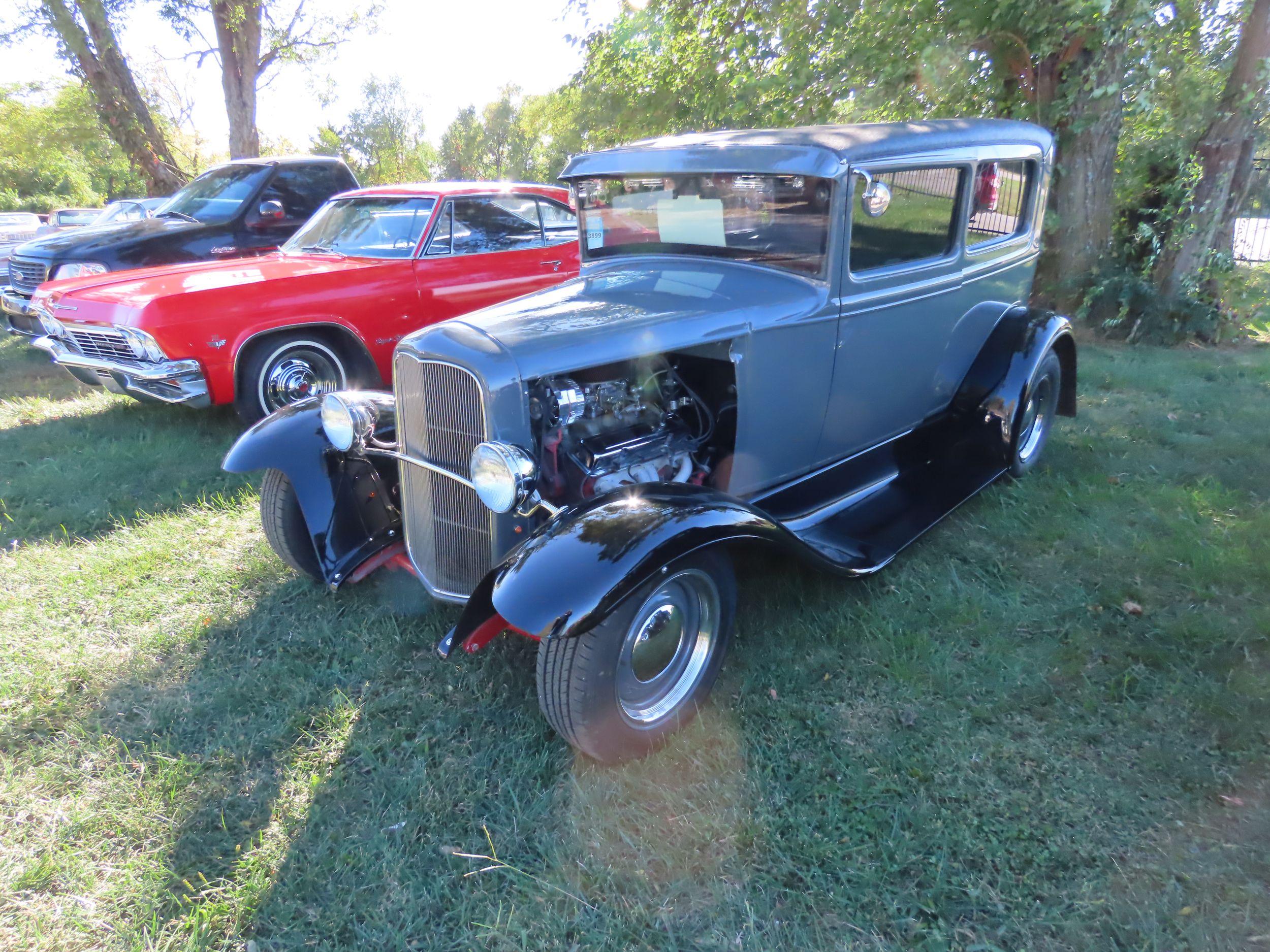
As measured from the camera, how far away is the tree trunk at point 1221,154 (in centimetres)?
734

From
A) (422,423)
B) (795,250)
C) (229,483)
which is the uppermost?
(795,250)

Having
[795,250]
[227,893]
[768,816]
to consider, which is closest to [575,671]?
[768,816]

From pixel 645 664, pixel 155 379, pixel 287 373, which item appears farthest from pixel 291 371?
pixel 645 664

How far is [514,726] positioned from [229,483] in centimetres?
304

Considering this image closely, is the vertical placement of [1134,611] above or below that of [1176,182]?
below

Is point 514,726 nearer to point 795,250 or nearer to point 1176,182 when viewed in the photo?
point 795,250

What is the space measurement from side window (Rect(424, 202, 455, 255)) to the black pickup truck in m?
2.49

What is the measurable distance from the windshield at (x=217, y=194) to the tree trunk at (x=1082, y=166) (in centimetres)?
820

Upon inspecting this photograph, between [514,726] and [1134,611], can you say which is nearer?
[514,726]

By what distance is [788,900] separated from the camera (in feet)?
6.75

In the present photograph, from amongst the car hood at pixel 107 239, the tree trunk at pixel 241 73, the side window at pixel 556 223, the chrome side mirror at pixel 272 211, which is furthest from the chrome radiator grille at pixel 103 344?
the tree trunk at pixel 241 73

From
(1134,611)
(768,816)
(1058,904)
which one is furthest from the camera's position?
(1134,611)

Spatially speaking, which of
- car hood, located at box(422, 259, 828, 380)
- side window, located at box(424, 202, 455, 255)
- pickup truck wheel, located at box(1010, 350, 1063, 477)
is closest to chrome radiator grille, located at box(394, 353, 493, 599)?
car hood, located at box(422, 259, 828, 380)

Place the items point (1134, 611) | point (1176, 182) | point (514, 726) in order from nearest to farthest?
point (514, 726) < point (1134, 611) < point (1176, 182)
